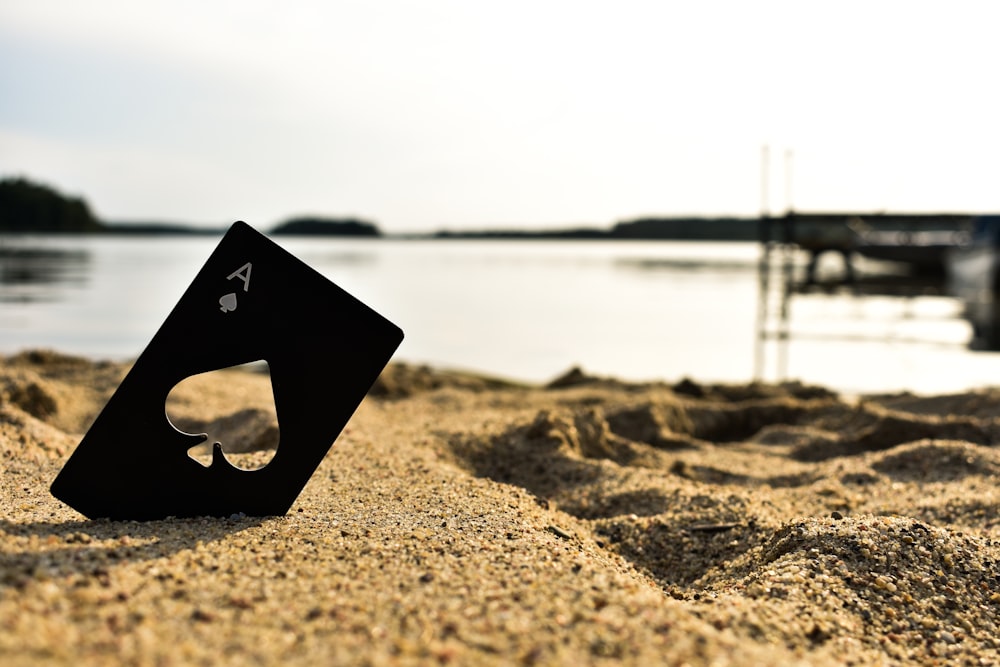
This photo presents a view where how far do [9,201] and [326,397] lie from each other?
271 ft

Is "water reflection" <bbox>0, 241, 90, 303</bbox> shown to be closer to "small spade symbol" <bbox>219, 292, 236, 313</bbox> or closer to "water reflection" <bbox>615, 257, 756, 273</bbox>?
"small spade symbol" <bbox>219, 292, 236, 313</bbox>

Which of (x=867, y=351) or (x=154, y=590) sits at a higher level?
(x=154, y=590)

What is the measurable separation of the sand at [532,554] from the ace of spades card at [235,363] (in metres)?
0.14

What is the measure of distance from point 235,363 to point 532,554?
1.38 metres

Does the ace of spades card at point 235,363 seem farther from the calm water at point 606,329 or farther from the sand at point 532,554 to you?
the calm water at point 606,329

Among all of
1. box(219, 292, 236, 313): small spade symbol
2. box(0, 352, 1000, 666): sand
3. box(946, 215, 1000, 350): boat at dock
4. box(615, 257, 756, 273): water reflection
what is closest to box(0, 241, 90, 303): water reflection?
box(0, 352, 1000, 666): sand

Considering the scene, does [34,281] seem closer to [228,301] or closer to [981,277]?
[228,301]

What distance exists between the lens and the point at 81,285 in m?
23.9

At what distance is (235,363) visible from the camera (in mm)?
3279

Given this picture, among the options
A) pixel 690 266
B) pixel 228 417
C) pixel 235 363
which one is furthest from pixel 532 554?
pixel 690 266

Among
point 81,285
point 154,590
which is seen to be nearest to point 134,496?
point 154,590

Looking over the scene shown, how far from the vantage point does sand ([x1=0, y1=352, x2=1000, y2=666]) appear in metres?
2.13

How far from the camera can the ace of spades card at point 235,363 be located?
10.6 ft

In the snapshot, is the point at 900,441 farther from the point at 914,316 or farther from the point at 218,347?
the point at 914,316
